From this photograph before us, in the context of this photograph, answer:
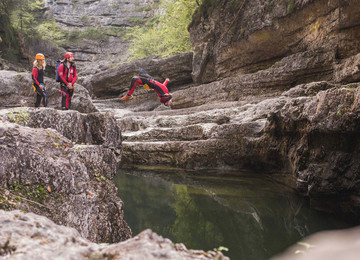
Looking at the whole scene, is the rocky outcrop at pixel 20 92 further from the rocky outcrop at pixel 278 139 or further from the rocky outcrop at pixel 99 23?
the rocky outcrop at pixel 99 23

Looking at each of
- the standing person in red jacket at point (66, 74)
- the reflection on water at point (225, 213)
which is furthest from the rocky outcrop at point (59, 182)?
the standing person in red jacket at point (66, 74)

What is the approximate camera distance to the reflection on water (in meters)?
4.99

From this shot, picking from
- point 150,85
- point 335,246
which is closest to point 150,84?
point 150,85

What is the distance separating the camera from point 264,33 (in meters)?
14.5

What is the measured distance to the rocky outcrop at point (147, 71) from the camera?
20781 millimetres

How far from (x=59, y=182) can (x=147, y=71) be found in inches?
749

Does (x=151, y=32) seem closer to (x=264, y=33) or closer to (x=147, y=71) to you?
(x=147, y=71)

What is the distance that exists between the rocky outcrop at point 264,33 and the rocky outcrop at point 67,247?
40.1ft

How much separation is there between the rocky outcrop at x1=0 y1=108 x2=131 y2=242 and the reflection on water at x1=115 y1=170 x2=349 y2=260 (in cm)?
176

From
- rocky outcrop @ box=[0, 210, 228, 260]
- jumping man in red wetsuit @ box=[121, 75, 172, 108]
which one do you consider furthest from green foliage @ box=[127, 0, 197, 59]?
rocky outcrop @ box=[0, 210, 228, 260]

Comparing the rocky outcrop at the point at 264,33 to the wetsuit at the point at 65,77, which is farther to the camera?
the rocky outcrop at the point at 264,33

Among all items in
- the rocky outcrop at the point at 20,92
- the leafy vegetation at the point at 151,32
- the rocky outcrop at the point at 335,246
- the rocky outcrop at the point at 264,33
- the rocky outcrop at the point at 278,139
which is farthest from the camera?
the leafy vegetation at the point at 151,32

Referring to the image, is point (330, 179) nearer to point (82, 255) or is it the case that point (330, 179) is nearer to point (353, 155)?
point (353, 155)

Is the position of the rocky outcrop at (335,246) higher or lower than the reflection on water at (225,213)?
higher
